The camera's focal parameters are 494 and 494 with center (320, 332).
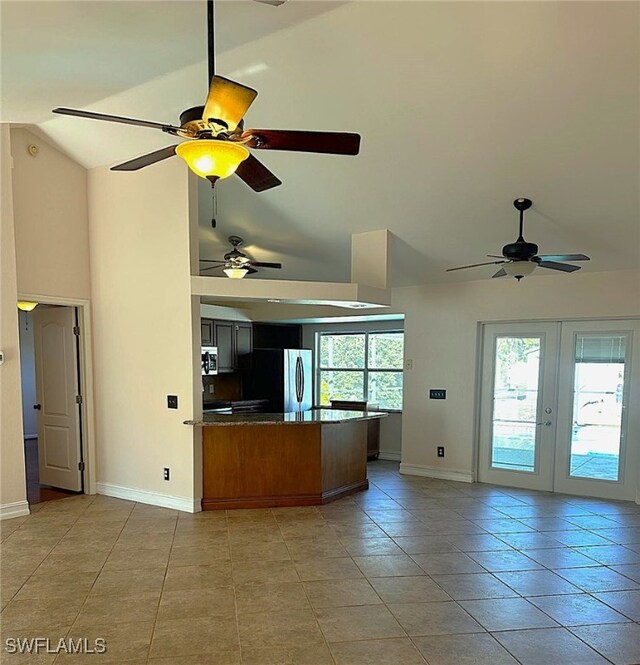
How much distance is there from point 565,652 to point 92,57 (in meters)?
4.60

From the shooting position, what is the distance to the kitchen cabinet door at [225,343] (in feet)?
25.5

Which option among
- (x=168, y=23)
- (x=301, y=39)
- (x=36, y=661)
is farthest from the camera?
(x=301, y=39)

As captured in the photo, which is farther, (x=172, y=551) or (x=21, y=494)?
(x=21, y=494)

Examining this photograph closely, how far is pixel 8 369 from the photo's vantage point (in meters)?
4.59

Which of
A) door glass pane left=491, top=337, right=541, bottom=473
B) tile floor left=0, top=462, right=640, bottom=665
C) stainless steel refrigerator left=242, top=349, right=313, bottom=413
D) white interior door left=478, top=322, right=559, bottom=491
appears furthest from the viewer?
stainless steel refrigerator left=242, top=349, right=313, bottom=413

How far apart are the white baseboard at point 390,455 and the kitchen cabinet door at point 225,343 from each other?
274 centimetres

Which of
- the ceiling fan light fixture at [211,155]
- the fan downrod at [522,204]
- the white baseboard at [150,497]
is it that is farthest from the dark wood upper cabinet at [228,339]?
the ceiling fan light fixture at [211,155]

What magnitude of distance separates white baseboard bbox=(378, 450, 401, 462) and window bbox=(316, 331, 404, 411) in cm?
68

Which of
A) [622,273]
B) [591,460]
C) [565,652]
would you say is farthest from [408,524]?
[622,273]

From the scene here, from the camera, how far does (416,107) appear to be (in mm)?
3717

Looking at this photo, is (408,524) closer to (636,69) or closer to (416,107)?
(416,107)

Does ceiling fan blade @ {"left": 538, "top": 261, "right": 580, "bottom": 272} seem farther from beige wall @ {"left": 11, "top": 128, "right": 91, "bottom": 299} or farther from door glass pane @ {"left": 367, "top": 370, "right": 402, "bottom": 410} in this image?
beige wall @ {"left": 11, "top": 128, "right": 91, "bottom": 299}

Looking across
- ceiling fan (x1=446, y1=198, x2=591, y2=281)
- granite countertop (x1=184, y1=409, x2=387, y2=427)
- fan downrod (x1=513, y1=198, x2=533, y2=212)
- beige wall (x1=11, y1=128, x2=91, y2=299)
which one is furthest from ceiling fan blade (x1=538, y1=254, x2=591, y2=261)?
beige wall (x1=11, y1=128, x2=91, y2=299)

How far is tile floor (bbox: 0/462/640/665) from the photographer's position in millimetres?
2668
